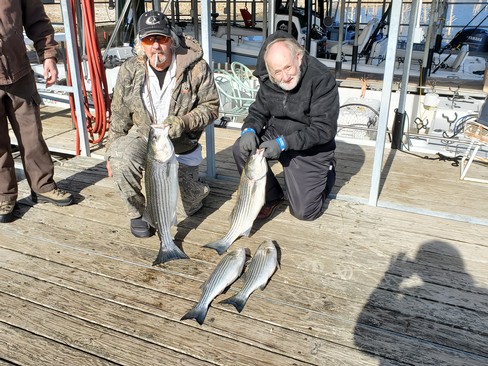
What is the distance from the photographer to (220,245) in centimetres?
288

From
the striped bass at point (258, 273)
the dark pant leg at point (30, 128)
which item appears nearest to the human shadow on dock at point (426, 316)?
the striped bass at point (258, 273)

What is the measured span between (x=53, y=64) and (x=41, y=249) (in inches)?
57.0

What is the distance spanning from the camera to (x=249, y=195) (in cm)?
285

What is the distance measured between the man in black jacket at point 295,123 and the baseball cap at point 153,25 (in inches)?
27.8

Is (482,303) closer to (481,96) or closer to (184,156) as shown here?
(184,156)

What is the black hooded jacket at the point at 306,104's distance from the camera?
306cm

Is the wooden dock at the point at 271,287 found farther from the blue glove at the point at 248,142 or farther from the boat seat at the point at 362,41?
the boat seat at the point at 362,41

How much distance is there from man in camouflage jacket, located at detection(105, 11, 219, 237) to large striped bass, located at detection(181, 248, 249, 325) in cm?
77

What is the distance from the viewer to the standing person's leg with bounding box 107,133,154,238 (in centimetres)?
297

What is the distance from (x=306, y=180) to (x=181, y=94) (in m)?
1.14

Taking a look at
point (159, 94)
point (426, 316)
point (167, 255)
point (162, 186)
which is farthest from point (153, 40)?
point (426, 316)

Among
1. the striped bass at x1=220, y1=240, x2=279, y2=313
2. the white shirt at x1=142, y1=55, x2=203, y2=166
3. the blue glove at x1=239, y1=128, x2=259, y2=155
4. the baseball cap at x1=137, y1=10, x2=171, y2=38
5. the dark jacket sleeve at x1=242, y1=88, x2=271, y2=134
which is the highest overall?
the baseball cap at x1=137, y1=10, x2=171, y2=38

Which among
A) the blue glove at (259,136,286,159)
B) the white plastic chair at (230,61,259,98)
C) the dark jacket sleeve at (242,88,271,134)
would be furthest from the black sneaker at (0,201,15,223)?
the white plastic chair at (230,61,259,98)

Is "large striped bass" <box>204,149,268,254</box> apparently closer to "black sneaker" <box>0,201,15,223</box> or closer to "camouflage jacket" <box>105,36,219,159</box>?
"camouflage jacket" <box>105,36,219,159</box>
